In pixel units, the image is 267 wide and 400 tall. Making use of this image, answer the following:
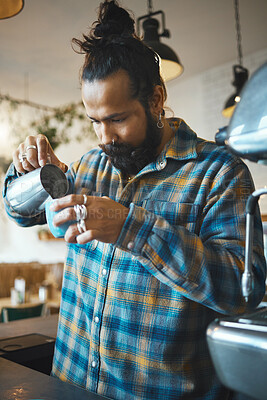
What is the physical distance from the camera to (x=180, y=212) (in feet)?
3.19

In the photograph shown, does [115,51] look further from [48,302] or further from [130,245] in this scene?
[48,302]

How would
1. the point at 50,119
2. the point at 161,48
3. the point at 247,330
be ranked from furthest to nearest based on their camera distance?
1. the point at 50,119
2. the point at 161,48
3. the point at 247,330

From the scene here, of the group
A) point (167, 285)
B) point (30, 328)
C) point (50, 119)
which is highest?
point (50, 119)

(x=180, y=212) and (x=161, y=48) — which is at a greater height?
(x=161, y=48)

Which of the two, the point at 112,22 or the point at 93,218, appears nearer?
the point at 93,218

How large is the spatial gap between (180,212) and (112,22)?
49 centimetres

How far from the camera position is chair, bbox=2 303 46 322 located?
9.79ft

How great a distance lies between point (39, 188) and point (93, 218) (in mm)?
257

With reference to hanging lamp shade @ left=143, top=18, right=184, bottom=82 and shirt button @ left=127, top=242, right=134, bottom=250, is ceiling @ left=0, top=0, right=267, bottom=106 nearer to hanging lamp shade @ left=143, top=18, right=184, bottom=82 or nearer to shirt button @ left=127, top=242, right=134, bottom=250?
hanging lamp shade @ left=143, top=18, right=184, bottom=82

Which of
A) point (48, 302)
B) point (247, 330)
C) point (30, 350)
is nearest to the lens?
point (247, 330)

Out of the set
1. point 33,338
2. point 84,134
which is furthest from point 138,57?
point 84,134

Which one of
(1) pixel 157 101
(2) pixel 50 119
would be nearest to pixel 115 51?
(1) pixel 157 101

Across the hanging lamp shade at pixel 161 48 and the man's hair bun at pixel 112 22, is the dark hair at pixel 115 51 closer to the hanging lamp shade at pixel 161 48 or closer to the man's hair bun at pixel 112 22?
the man's hair bun at pixel 112 22

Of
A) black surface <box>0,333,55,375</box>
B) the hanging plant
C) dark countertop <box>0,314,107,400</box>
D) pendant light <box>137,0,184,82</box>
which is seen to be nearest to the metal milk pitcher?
dark countertop <box>0,314,107,400</box>
